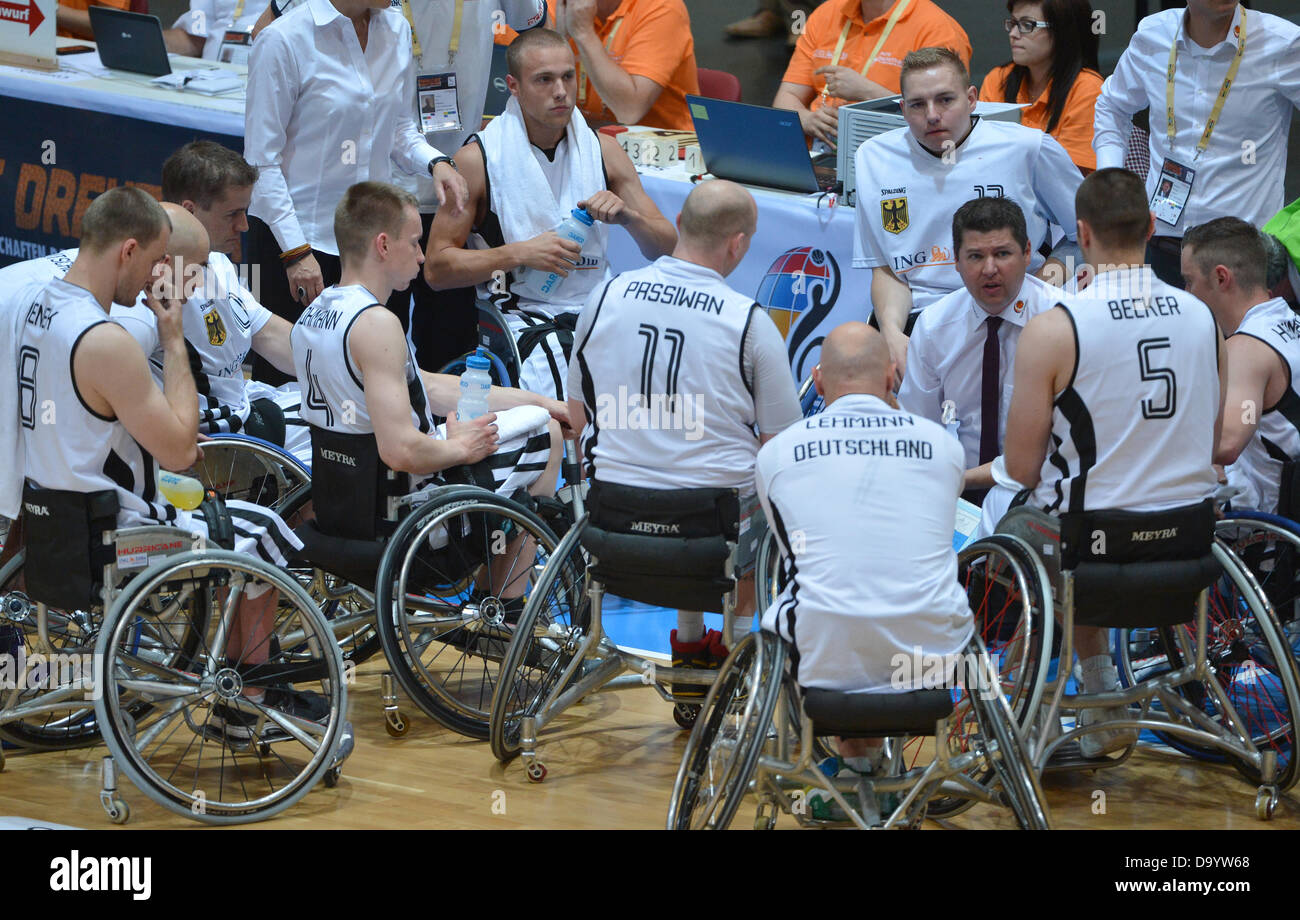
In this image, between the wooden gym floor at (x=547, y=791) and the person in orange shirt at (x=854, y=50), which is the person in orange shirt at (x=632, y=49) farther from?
the wooden gym floor at (x=547, y=791)

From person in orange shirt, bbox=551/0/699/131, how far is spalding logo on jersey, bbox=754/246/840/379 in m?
1.45

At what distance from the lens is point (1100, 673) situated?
375 cm

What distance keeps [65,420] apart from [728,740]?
164 cm

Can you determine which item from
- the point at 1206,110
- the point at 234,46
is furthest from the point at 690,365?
the point at 234,46

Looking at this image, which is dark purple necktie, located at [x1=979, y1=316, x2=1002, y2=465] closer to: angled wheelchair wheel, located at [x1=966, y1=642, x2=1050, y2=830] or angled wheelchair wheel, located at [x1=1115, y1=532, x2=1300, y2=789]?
angled wheelchair wheel, located at [x1=1115, y1=532, x2=1300, y2=789]

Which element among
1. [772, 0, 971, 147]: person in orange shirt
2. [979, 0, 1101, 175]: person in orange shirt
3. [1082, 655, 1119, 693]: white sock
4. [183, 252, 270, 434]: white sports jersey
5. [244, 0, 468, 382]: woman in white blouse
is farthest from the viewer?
[772, 0, 971, 147]: person in orange shirt

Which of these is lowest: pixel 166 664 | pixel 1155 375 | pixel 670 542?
pixel 166 664

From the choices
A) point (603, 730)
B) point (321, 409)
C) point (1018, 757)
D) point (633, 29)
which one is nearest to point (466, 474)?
point (321, 409)

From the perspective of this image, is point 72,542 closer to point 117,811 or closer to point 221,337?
point 117,811

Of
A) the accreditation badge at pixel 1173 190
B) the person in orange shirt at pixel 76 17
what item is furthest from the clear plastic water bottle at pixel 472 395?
the person in orange shirt at pixel 76 17

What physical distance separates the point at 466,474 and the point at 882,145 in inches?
71.6

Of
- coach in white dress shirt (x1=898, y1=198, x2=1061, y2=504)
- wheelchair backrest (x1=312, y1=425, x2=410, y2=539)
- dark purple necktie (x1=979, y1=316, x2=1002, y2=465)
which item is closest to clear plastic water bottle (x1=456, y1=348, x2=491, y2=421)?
wheelchair backrest (x1=312, y1=425, x2=410, y2=539)

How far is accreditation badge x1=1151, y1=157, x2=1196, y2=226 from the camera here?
5238 mm

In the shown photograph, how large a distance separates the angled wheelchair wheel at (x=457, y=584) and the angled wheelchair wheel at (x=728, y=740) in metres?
1.00
